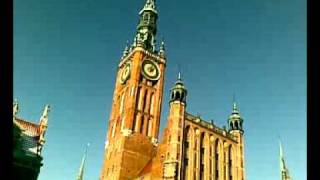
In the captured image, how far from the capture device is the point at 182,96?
4228cm

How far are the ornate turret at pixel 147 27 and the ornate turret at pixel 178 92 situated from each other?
1782 cm

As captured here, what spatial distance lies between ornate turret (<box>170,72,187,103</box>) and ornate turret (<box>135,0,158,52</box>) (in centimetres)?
1782

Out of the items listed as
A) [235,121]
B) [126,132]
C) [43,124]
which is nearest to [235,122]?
[235,121]

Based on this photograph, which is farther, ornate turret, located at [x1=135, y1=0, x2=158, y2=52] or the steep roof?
ornate turret, located at [x1=135, y1=0, x2=158, y2=52]

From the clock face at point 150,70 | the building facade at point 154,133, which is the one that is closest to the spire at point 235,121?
the building facade at point 154,133

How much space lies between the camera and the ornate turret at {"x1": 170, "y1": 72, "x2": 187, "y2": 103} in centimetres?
4197

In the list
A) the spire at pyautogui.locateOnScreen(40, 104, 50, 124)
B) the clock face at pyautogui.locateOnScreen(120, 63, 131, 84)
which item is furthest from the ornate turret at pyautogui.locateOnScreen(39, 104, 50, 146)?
the clock face at pyautogui.locateOnScreen(120, 63, 131, 84)

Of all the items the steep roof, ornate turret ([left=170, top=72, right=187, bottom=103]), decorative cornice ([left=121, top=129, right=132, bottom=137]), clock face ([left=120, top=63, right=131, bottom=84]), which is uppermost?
clock face ([left=120, top=63, right=131, bottom=84])

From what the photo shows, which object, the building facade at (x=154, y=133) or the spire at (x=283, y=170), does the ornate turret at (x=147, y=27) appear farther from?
the spire at (x=283, y=170)

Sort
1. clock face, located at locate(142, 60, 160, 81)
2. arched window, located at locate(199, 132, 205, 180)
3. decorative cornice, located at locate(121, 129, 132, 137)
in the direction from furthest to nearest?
clock face, located at locate(142, 60, 160, 81) < decorative cornice, located at locate(121, 129, 132, 137) < arched window, located at locate(199, 132, 205, 180)

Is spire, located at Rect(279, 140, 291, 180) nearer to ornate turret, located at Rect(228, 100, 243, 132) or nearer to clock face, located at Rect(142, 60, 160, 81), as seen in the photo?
ornate turret, located at Rect(228, 100, 243, 132)

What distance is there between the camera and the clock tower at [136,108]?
5038 cm
